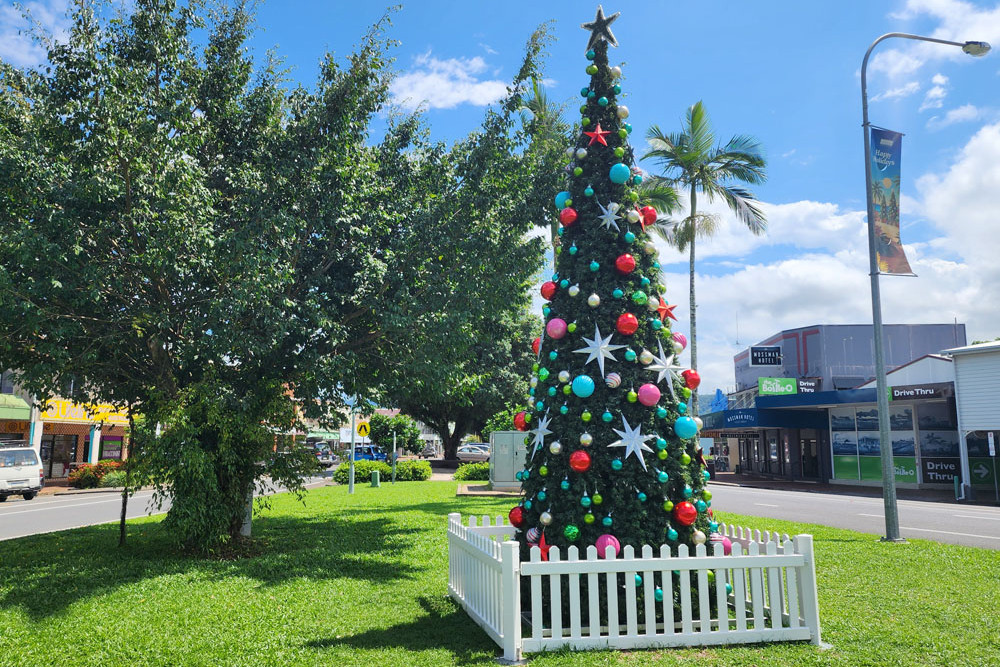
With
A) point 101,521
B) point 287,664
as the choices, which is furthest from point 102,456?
point 287,664

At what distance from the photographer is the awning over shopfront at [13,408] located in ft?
97.6

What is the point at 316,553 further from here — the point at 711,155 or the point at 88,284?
the point at 711,155

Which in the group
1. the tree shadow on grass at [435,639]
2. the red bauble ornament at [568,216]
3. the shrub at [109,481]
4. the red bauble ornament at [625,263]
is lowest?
the shrub at [109,481]

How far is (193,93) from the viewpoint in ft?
33.8

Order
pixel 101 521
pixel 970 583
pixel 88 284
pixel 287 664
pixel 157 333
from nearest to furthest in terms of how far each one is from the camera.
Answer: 1. pixel 287 664
2. pixel 970 583
3. pixel 88 284
4. pixel 157 333
5. pixel 101 521

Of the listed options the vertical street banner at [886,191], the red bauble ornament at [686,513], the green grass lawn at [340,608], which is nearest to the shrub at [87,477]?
the green grass lawn at [340,608]

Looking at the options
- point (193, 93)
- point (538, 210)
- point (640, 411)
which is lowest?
point (640, 411)

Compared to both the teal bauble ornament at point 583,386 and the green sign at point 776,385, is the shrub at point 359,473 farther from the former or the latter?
the teal bauble ornament at point 583,386

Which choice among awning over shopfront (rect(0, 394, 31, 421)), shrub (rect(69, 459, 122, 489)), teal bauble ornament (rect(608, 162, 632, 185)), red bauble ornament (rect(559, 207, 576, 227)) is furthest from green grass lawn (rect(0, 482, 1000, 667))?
awning over shopfront (rect(0, 394, 31, 421))

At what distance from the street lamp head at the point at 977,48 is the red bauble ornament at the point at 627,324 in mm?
11750

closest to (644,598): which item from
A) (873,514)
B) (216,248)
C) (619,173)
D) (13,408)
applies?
(619,173)

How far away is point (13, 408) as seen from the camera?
99.0ft

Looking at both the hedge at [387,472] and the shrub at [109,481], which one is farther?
the hedge at [387,472]

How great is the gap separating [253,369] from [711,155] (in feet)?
58.6
